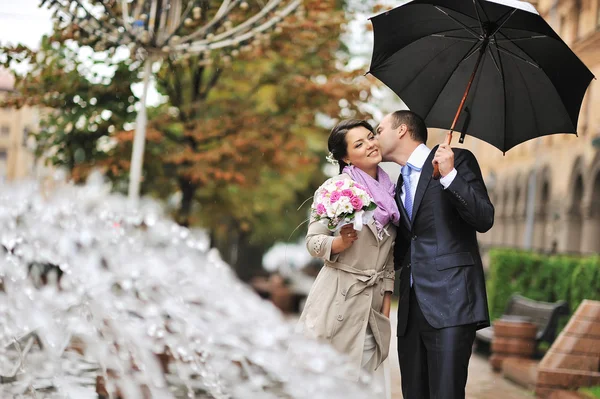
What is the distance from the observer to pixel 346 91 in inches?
588

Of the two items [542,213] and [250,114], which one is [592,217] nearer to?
[542,213]

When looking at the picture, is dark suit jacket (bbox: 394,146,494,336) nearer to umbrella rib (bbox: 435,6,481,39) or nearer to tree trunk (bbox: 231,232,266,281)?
umbrella rib (bbox: 435,6,481,39)

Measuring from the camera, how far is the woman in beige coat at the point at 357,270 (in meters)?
5.09

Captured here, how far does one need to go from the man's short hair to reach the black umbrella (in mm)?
198

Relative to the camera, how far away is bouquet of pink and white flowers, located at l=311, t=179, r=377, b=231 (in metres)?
4.73

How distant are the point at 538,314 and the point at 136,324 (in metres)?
8.92

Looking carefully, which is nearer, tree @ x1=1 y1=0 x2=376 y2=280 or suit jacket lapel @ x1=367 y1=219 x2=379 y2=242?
suit jacket lapel @ x1=367 y1=219 x2=379 y2=242

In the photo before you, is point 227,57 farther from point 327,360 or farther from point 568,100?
point 327,360

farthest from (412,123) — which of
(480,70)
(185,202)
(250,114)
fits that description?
(185,202)

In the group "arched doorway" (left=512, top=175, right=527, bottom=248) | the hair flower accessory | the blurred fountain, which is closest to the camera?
the blurred fountain

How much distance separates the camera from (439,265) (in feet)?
16.0

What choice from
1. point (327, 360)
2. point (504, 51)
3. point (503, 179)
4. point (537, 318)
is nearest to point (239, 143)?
point (537, 318)

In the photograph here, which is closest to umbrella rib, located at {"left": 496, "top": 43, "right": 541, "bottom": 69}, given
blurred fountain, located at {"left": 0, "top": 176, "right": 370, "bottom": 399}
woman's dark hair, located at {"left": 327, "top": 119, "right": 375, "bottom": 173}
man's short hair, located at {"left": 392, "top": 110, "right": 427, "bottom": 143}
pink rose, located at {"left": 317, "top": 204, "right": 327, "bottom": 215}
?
man's short hair, located at {"left": 392, "top": 110, "right": 427, "bottom": 143}

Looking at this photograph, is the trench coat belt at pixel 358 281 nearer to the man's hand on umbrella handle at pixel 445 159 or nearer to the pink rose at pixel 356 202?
the pink rose at pixel 356 202
